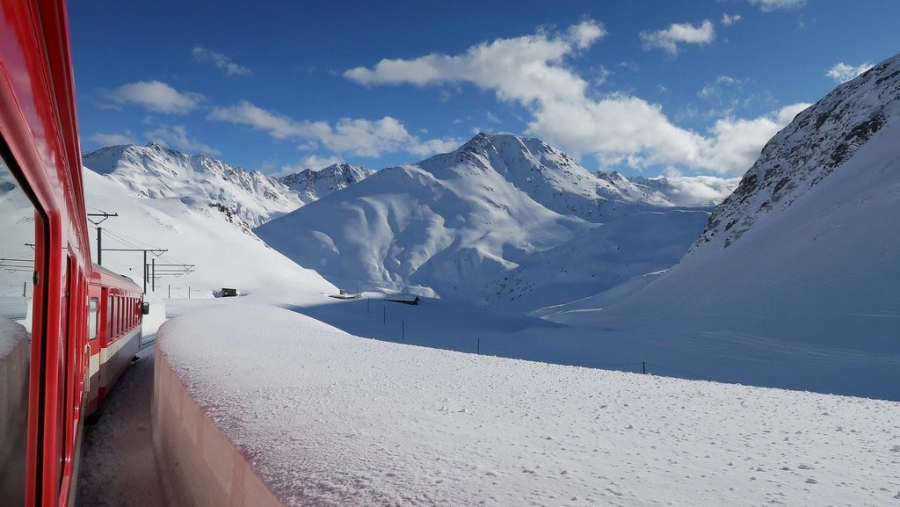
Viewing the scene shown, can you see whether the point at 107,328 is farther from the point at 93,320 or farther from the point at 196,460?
the point at 196,460

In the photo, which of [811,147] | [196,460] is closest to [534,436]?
[196,460]

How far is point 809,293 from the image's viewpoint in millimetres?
32094

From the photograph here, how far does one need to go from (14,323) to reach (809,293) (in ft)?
124

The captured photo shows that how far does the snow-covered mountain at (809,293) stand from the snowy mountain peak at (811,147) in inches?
553

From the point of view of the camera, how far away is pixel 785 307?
31984 millimetres

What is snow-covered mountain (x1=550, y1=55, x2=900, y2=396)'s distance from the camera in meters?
25.6

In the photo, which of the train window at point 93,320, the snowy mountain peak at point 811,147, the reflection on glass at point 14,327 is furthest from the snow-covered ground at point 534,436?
the snowy mountain peak at point 811,147

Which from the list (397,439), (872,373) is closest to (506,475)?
(397,439)

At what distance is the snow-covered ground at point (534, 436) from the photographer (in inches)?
127

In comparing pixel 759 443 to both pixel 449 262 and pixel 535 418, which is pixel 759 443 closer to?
pixel 535 418

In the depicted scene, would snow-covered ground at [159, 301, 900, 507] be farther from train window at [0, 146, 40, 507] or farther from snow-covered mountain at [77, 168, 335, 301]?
snow-covered mountain at [77, 168, 335, 301]

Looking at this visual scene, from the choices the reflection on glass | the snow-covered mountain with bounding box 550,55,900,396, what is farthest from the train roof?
the snow-covered mountain with bounding box 550,55,900,396

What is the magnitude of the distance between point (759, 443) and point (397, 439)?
9.80ft

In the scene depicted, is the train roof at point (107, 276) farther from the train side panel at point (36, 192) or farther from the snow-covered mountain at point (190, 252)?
the snow-covered mountain at point (190, 252)
